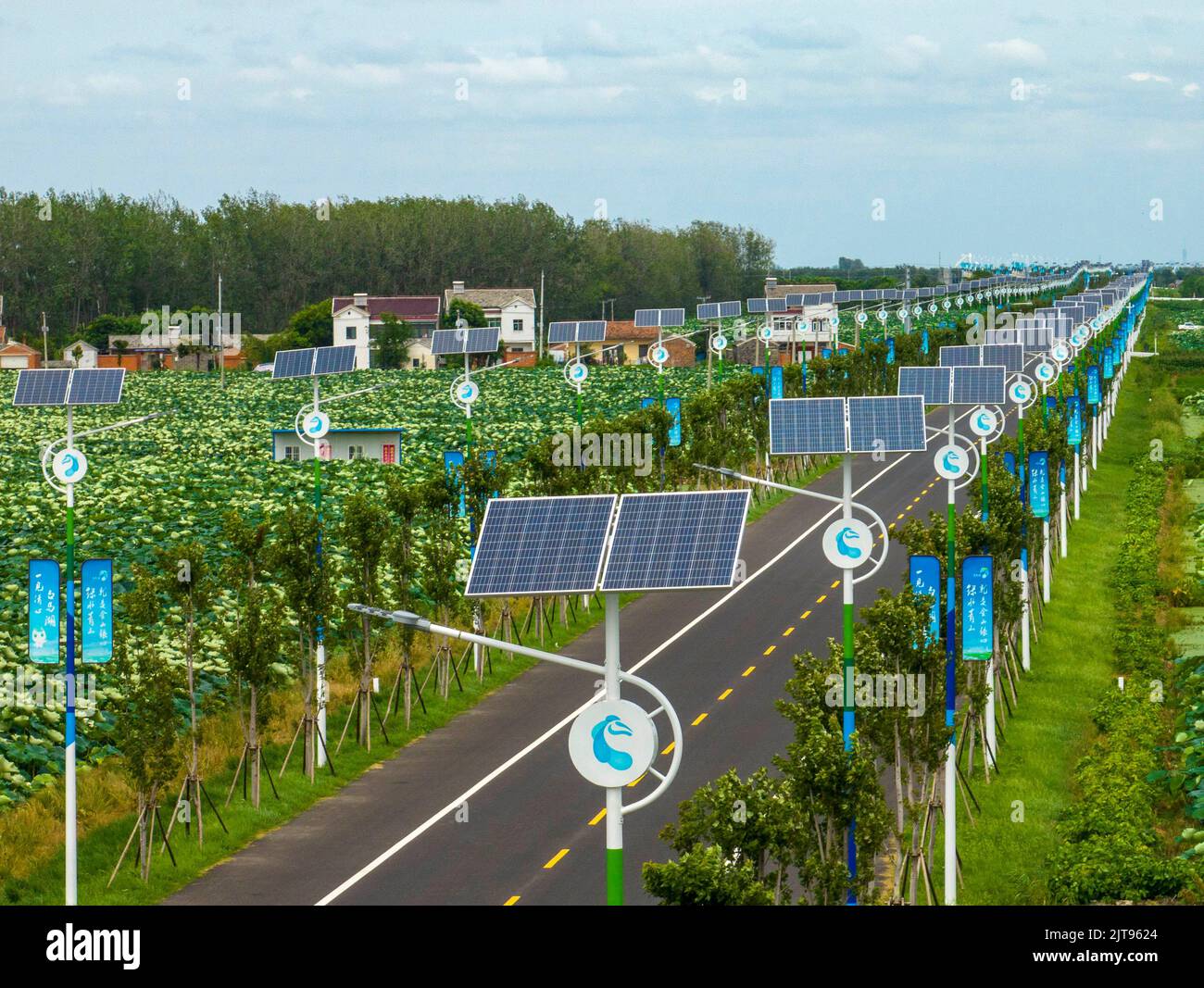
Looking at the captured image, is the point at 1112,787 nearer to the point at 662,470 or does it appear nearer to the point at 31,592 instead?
the point at 31,592

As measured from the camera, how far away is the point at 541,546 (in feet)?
74.3

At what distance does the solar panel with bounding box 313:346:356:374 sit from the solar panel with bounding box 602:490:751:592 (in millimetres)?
25120

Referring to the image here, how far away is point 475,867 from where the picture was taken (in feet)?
110

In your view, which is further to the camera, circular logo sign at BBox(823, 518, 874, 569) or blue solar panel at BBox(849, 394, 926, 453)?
blue solar panel at BBox(849, 394, 926, 453)

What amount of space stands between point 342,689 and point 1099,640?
2213 cm

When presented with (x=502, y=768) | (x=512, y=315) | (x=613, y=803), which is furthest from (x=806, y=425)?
(x=512, y=315)

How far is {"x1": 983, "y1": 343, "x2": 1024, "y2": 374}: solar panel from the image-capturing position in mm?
74625

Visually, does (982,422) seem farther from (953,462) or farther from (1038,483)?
(1038,483)

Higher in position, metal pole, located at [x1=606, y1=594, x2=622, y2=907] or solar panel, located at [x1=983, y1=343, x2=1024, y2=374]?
solar panel, located at [x1=983, y1=343, x2=1024, y2=374]

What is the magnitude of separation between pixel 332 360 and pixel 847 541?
77.3 ft

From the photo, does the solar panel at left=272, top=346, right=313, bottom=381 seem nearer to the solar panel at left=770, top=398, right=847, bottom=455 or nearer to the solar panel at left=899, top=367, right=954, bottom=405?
the solar panel at left=770, top=398, right=847, bottom=455

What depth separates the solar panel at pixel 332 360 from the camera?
4766cm

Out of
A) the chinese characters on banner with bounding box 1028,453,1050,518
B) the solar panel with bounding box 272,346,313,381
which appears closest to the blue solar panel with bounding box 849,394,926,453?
the chinese characters on banner with bounding box 1028,453,1050,518
